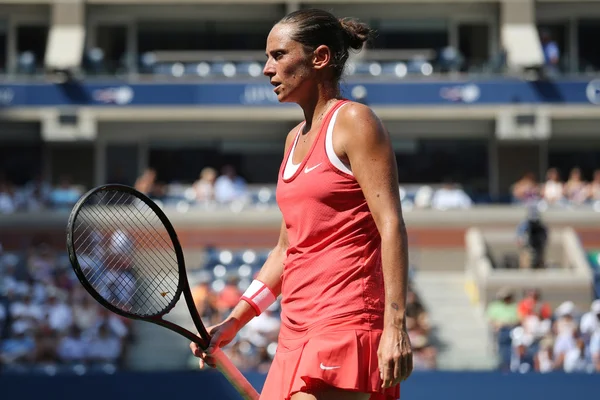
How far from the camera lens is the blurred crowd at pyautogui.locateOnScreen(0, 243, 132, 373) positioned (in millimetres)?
12461

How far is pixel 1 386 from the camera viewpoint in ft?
27.7

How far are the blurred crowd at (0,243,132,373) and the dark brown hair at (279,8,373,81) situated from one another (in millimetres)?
8150

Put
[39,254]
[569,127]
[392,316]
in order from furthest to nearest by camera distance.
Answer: [569,127] → [39,254] → [392,316]

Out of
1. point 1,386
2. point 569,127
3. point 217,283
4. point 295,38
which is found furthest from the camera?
point 569,127

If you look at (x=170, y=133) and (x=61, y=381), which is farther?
(x=170, y=133)

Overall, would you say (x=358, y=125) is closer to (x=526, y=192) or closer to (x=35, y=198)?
(x=35, y=198)

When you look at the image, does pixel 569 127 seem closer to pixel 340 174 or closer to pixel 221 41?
pixel 221 41

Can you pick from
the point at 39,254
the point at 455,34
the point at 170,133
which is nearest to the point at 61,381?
the point at 39,254

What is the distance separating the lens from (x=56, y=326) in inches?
512

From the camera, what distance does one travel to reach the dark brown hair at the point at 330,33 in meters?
3.83

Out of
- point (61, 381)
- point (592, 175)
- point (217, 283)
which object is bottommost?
point (592, 175)

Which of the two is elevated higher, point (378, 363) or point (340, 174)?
point (340, 174)

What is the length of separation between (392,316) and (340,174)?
0.49 meters

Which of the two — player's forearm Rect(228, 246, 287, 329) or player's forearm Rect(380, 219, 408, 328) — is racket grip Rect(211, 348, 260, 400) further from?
player's forearm Rect(380, 219, 408, 328)
